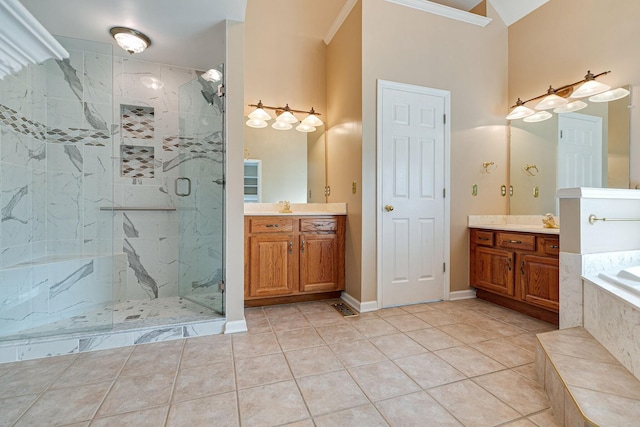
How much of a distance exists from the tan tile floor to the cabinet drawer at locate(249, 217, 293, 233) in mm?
894

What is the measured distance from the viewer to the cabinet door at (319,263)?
2908 mm

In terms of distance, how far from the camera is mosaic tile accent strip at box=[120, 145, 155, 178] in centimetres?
280

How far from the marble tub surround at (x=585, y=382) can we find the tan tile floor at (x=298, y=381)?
0.12 metres

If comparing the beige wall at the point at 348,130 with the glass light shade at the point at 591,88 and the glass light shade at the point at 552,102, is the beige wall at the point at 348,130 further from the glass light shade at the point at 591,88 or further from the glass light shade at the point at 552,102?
the glass light shade at the point at 591,88

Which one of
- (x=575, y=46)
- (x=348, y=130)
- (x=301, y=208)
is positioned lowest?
(x=301, y=208)

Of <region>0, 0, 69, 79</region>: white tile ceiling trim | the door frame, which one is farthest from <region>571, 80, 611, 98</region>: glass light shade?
<region>0, 0, 69, 79</region>: white tile ceiling trim

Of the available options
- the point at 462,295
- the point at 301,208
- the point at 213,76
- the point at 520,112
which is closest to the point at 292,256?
the point at 301,208

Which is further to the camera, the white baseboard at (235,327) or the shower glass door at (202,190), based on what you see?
the shower glass door at (202,190)

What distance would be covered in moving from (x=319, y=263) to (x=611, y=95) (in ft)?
9.88

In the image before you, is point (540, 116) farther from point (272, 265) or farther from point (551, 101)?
point (272, 265)

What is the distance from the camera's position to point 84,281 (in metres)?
2.40

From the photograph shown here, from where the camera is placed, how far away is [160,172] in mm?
2904

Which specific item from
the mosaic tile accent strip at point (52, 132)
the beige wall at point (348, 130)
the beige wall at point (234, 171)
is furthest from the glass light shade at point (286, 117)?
the mosaic tile accent strip at point (52, 132)

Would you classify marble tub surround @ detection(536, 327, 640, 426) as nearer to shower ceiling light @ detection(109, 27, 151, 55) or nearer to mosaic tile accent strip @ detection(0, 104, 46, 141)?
shower ceiling light @ detection(109, 27, 151, 55)
